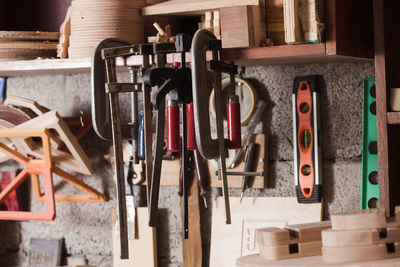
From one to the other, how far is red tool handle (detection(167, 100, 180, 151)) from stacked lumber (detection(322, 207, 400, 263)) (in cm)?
51

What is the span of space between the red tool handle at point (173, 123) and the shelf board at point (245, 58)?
0.48 ft

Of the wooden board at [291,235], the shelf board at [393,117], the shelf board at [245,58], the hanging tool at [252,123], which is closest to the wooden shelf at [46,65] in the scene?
the shelf board at [245,58]

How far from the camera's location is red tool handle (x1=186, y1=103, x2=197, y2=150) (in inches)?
77.3

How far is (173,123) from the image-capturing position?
194 centimetres

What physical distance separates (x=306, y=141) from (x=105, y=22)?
0.68 m

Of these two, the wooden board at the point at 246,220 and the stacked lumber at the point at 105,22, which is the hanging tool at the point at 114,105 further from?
the wooden board at the point at 246,220

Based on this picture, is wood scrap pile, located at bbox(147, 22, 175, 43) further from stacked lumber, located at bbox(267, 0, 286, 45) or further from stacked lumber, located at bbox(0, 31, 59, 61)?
stacked lumber, located at bbox(0, 31, 59, 61)

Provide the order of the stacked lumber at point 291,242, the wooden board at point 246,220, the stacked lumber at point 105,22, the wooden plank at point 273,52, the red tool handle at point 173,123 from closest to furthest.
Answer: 1. the stacked lumber at point 291,242
2. the wooden plank at point 273,52
3. the red tool handle at point 173,123
4. the stacked lumber at point 105,22
5. the wooden board at point 246,220

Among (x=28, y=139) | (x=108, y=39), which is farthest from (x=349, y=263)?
(x=28, y=139)

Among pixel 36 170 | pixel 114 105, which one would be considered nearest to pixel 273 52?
pixel 114 105

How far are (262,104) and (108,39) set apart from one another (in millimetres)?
525

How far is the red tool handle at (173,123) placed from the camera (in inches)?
76.2

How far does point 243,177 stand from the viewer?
7.43 feet

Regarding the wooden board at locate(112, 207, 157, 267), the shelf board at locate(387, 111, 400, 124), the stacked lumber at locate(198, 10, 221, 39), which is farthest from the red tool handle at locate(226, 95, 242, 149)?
the wooden board at locate(112, 207, 157, 267)
